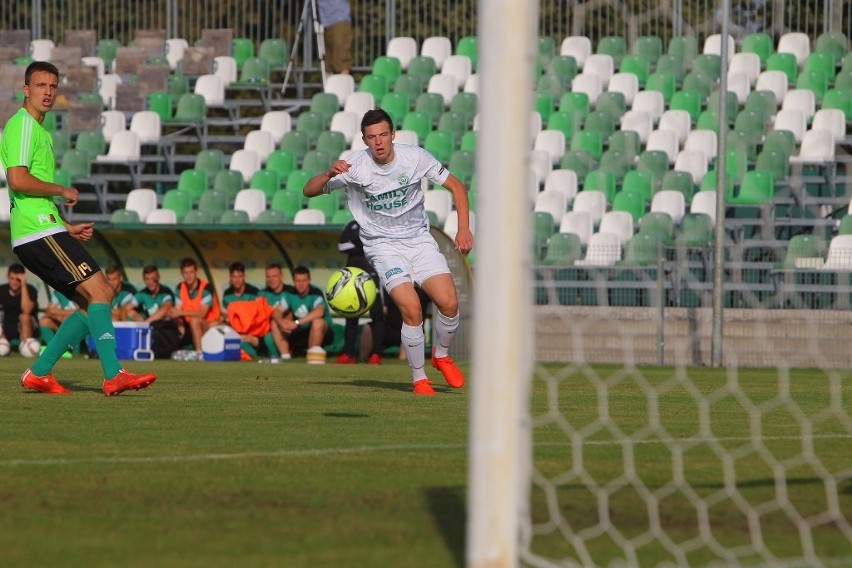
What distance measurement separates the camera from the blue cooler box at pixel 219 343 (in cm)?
1748

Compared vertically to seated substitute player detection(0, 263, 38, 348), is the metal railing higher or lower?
higher

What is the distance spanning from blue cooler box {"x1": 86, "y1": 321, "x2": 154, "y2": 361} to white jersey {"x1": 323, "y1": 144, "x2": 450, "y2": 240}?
7.68m

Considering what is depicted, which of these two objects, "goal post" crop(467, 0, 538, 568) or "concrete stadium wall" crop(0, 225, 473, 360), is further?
"concrete stadium wall" crop(0, 225, 473, 360)

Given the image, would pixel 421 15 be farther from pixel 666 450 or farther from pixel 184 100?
pixel 666 450

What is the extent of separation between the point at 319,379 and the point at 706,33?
13.8 metres

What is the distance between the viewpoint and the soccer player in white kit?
10.3m

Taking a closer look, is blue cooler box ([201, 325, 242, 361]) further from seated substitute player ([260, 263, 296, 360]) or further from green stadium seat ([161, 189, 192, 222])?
green stadium seat ([161, 189, 192, 222])

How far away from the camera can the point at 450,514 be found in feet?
16.1

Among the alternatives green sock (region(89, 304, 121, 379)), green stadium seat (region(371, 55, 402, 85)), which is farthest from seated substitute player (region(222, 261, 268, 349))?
green sock (region(89, 304, 121, 379))

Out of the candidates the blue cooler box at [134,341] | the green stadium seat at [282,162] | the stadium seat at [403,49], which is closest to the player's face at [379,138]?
the blue cooler box at [134,341]

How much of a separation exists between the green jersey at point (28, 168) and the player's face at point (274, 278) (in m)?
8.43

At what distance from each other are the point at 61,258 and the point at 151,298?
9351mm

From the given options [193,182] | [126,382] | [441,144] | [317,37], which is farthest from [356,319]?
[317,37]

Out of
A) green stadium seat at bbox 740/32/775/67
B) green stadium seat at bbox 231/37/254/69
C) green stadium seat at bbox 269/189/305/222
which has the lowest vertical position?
green stadium seat at bbox 269/189/305/222
